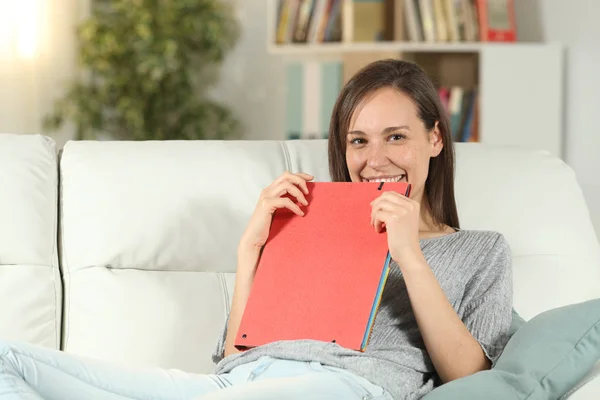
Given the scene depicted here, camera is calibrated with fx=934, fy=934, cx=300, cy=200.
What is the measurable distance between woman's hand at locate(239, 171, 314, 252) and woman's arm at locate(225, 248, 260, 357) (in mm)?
12

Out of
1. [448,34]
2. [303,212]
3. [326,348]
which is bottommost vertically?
[326,348]

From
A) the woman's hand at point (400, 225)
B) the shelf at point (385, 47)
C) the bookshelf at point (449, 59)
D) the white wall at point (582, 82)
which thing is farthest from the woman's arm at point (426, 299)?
the shelf at point (385, 47)

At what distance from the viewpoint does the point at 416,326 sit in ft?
5.46

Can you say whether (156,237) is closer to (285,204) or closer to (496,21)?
(285,204)

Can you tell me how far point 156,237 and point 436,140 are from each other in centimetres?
61

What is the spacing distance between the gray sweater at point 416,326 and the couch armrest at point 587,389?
0.15 m

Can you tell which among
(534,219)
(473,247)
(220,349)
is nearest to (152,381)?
(220,349)

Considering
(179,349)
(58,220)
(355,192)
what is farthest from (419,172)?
(58,220)

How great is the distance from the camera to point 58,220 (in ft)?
6.54

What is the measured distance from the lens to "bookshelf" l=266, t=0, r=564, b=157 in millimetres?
3799

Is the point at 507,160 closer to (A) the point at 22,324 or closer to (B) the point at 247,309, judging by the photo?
(B) the point at 247,309

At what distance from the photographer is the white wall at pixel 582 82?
3.60 meters

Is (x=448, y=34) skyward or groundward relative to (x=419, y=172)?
skyward

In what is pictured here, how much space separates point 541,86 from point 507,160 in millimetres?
1826
